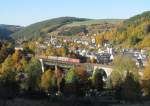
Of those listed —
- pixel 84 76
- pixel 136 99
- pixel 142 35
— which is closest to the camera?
pixel 136 99

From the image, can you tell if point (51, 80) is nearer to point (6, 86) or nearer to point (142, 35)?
point (6, 86)

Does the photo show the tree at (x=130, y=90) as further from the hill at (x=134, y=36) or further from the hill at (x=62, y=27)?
the hill at (x=62, y=27)

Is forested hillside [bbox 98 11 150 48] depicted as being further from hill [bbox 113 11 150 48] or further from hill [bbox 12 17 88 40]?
hill [bbox 12 17 88 40]

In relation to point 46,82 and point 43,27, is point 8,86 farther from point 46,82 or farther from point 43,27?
point 43,27

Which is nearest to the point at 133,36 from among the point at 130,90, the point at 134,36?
the point at 134,36

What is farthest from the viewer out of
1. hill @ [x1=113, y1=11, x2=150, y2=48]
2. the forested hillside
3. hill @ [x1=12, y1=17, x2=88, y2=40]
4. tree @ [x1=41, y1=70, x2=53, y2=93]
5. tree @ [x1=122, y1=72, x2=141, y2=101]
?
hill @ [x1=12, y1=17, x2=88, y2=40]

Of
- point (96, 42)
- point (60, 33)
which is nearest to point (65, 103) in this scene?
point (96, 42)

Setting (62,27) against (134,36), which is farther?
(62,27)

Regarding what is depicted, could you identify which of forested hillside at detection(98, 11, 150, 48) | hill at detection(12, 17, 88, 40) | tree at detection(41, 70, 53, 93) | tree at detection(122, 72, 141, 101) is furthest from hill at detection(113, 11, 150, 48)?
hill at detection(12, 17, 88, 40)

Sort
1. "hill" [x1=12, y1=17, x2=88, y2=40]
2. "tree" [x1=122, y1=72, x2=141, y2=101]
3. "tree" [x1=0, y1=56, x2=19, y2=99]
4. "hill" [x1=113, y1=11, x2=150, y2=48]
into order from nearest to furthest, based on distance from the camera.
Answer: "tree" [x1=0, y1=56, x2=19, y2=99] < "tree" [x1=122, y1=72, x2=141, y2=101] < "hill" [x1=113, y1=11, x2=150, y2=48] < "hill" [x1=12, y1=17, x2=88, y2=40]
